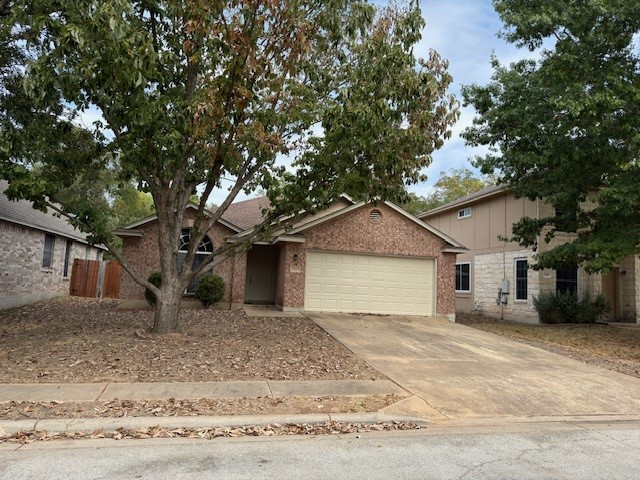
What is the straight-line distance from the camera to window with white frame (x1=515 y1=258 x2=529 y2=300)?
59.8 feet

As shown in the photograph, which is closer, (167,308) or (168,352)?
(168,352)

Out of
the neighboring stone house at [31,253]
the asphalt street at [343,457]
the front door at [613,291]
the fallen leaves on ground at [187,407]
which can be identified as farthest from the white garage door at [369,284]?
the asphalt street at [343,457]

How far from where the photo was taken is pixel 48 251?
64.4 ft

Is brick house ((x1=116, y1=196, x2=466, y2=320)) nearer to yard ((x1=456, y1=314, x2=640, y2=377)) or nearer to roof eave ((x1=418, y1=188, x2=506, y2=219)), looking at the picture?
yard ((x1=456, y1=314, x2=640, y2=377))

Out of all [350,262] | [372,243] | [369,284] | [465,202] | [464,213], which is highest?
[465,202]

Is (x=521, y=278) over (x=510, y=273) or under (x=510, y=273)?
under

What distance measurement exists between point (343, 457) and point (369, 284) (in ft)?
38.7

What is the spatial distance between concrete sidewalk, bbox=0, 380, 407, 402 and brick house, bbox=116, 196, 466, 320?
341 inches

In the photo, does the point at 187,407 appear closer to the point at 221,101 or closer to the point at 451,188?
the point at 221,101

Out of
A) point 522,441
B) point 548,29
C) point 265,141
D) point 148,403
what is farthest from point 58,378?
point 548,29

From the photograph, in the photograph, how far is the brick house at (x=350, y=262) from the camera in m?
15.8

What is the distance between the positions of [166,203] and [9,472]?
6.74 m

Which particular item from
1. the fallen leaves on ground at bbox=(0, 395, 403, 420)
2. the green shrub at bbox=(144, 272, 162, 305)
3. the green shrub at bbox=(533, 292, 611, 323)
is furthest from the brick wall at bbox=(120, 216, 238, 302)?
the green shrub at bbox=(533, 292, 611, 323)

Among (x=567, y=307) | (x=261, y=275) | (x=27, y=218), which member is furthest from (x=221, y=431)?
(x=27, y=218)
